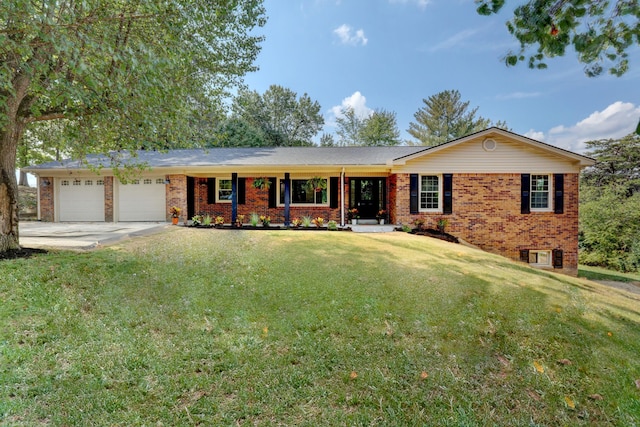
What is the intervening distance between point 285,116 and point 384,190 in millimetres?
22688

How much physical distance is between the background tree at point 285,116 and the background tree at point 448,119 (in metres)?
13.9

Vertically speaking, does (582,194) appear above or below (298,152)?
below

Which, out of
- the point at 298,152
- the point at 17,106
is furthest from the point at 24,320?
the point at 298,152

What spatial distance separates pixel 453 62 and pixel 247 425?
2338 centimetres

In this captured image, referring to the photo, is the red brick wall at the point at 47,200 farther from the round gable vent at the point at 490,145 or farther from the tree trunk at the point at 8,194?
the round gable vent at the point at 490,145

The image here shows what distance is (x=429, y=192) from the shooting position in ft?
40.2

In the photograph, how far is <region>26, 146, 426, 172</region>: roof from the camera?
42.9 feet

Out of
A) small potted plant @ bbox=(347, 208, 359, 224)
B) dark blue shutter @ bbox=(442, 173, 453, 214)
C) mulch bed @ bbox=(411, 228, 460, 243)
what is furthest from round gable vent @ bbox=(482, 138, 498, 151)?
small potted plant @ bbox=(347, 208, 359, 224)

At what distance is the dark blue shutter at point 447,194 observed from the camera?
12023 mm

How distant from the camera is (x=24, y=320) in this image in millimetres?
3990

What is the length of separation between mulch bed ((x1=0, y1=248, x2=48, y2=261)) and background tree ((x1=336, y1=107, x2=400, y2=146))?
3090cm

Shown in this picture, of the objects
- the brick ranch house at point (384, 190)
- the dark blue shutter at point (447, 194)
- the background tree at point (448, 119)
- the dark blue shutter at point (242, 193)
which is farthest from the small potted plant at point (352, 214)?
the background tree at point (448, 119)

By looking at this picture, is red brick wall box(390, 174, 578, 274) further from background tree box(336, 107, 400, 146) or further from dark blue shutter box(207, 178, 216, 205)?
background tree box(336, 107, 400, 146)

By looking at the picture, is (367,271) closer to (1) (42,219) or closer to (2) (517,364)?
(2) (517,364)
